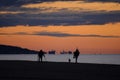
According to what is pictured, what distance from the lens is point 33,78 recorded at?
24797mm

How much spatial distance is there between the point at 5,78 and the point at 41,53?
24.6m

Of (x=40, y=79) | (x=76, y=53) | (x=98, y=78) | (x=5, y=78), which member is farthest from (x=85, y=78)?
(x=76, y=53)

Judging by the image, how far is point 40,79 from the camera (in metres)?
24.3

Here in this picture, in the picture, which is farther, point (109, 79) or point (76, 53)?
point (76, 53)

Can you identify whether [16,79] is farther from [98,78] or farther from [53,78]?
[98,78]

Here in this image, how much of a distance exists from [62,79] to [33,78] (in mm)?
1616

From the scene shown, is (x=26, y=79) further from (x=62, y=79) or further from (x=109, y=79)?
(x=109, y=79)

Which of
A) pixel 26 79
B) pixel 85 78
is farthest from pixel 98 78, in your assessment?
pixel 26 79

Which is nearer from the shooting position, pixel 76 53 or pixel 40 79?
pixel 40 79

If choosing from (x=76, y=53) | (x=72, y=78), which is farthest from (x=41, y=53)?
(x=72, y=78)

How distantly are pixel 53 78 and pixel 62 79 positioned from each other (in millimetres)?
729

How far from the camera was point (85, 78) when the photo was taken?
25.1 metres

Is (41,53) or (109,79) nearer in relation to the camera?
(109,79)

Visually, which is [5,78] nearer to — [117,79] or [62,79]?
[62,79]
